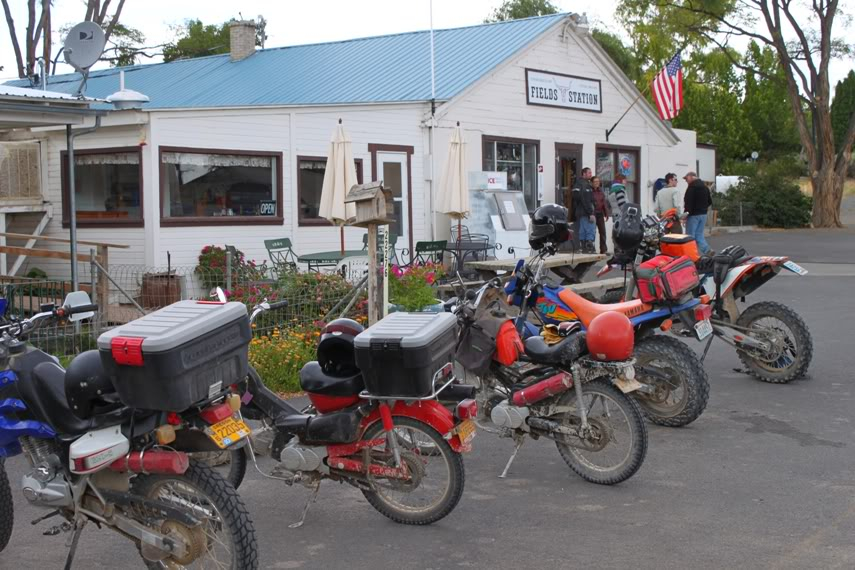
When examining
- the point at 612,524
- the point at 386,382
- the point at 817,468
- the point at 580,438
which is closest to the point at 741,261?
the point at 817,468

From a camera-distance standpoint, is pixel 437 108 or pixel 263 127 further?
pixel 437 108

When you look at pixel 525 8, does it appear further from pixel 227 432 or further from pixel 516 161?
pixel 227 432

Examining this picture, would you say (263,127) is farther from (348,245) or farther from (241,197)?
(348,245)

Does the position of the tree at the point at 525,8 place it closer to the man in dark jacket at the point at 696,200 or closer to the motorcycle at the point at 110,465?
the man in dark jacket at the point at 696,200

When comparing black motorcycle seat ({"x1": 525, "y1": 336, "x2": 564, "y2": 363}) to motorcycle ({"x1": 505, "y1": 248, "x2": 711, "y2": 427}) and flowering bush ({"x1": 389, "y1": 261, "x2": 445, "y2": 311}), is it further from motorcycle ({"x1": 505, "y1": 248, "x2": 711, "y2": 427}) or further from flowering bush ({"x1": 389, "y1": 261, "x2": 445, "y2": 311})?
flowering bush ({"x1": 389, "y1": 261, "x2": 445, "y2": 311})

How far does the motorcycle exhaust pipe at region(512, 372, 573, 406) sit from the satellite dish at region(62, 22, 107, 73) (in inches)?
323

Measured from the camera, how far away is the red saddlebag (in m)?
7.52

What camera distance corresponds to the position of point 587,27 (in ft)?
73.2

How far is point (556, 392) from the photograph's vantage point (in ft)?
19.8

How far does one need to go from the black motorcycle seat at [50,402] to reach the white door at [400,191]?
14029 mm

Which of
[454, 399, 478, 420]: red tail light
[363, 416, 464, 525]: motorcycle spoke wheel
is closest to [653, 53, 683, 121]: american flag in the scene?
[454, 399, 478, 420]: red tail light

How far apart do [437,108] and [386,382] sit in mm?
13957

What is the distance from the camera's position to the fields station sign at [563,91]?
69.1 feet

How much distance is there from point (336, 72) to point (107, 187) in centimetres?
649
